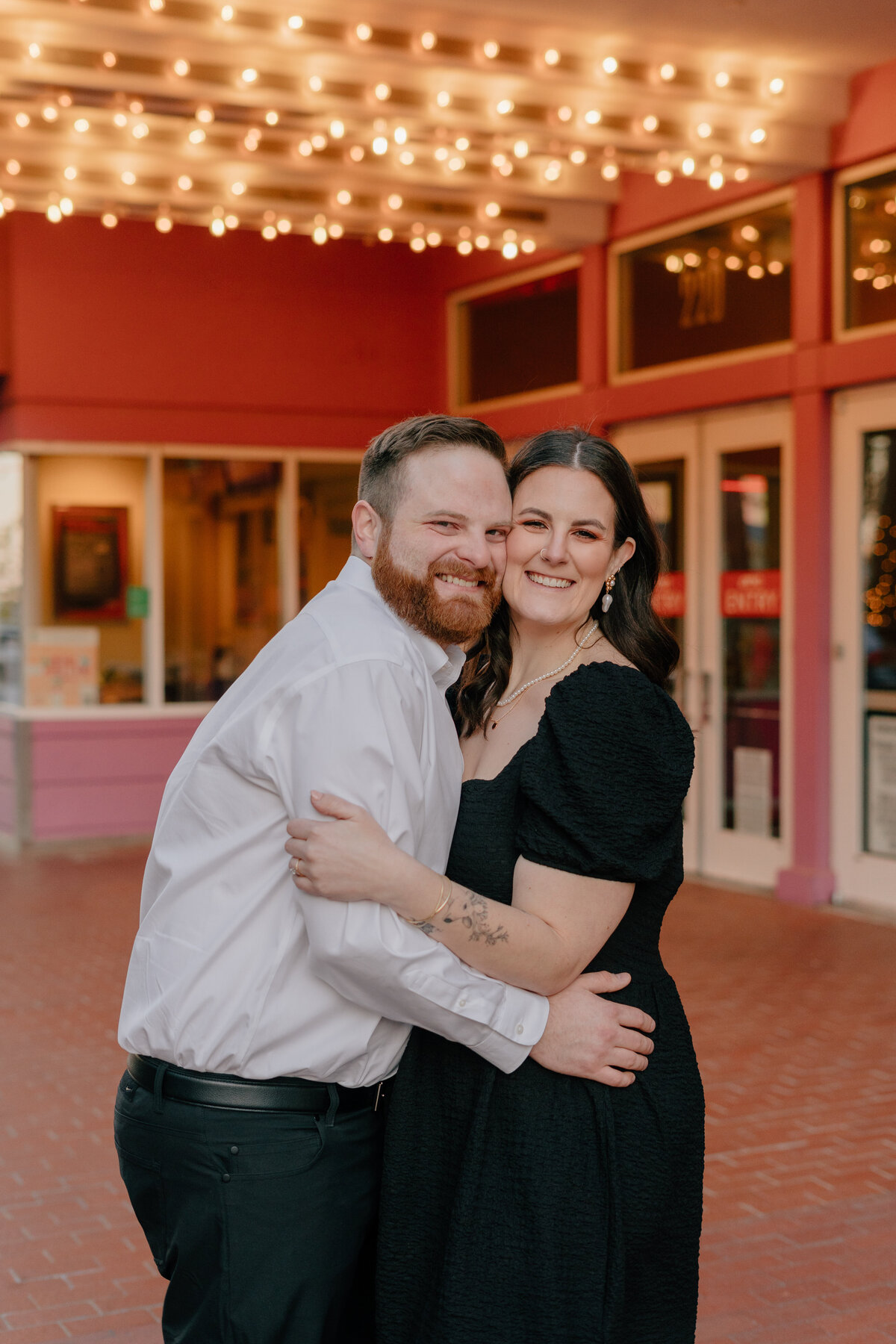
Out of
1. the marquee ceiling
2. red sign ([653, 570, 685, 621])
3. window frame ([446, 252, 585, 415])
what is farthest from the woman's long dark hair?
window frame ([446, 252, 585, 415])

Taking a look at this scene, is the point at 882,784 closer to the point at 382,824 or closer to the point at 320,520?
the point at 320,520

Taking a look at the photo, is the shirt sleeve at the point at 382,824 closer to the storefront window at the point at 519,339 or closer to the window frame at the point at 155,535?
the storefront window at the point at 519,339

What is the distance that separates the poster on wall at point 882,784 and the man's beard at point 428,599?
19.9 feet

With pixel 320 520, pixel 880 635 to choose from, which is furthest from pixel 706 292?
pixel 320 520

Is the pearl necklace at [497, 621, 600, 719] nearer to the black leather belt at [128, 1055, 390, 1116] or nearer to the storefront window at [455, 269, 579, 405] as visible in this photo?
the black leather belt at [128, 1055, 390, 1116]

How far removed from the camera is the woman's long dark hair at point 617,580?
2.24 m

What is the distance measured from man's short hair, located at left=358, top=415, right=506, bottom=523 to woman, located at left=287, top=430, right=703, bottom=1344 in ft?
1.20

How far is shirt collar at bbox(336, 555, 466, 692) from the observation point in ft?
6.85

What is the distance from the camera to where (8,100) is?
21.8ft


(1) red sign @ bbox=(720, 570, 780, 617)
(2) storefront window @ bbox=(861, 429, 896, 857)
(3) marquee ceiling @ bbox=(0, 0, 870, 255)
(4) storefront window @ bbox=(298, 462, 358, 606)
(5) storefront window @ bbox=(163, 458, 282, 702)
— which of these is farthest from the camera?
(4) storefront window @ bbox=(298, 462, 358, 606)

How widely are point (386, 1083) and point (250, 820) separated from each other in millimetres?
471

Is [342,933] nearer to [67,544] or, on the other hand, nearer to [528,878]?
[528,878]

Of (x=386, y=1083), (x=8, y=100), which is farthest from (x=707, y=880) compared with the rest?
(x=386, y=1083)

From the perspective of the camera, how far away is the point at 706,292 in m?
8.81
